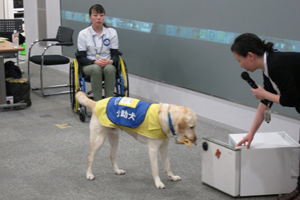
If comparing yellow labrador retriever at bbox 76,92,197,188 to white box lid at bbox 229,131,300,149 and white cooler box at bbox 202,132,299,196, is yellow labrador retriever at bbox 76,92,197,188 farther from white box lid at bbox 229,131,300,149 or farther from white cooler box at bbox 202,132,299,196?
white box lid at bbox 229,131,300,149

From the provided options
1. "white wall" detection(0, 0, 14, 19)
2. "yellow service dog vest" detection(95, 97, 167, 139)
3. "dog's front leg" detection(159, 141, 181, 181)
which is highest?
"white wall" detection(0, 0, 14, 19)

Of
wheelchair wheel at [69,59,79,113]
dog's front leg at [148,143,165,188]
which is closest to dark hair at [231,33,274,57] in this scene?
dog's front leg at [148,143,165,188]

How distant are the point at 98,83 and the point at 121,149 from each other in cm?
104

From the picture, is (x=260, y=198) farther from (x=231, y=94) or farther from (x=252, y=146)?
(x=231, y=94)

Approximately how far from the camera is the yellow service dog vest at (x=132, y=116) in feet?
9.44

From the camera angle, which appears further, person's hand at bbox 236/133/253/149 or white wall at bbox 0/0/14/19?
white wall at bbox 0/0/14/19

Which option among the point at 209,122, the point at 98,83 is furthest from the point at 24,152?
the point at 209,122

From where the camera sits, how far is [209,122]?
4664 mm

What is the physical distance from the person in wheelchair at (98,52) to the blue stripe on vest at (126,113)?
1730 mm

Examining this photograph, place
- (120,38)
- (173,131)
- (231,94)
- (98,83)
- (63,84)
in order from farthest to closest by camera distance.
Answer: (63,84) < (120,38) < (98,83) < (231,94) < (173,131)

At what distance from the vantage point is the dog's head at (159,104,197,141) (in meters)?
2.78

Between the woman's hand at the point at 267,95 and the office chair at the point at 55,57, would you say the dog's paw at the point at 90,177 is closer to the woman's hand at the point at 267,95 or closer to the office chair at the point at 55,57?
the woman's hand at the point at 267,95

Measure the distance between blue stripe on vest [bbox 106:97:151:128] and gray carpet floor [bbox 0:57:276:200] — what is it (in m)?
0.51

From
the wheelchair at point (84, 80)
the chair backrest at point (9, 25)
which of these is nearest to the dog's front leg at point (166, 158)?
the wheelchair at point (84, 80)
